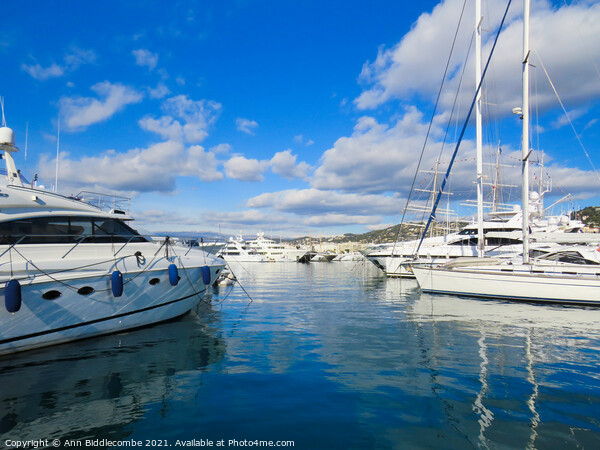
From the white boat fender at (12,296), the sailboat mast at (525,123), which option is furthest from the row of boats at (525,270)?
the white boat fender at (12,296)

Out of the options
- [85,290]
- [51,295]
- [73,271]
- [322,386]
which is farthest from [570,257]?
[51,295]

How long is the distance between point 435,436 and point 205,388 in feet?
12.9

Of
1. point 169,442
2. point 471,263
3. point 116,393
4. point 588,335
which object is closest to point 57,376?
point 116,393

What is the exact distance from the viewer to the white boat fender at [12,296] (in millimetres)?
7457

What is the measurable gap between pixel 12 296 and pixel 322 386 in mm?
6937

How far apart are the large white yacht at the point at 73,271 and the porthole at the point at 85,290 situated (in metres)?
0.03

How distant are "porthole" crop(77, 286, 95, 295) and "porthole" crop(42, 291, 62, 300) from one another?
0.46 m

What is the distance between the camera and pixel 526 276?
16.0 meters

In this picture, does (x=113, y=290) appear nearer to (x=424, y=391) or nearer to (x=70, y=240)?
(x=70, y=240)

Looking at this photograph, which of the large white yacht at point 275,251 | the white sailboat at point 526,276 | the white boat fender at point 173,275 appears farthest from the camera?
the large white yacht at point 275,251

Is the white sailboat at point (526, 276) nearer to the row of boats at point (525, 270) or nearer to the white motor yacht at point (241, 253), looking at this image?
the row of boats at point (525, 270)

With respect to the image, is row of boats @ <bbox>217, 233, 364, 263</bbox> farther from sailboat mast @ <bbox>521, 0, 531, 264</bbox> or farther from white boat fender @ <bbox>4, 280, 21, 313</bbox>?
white boat fender @ <bbox>4, 280, 21, 313</bbox>

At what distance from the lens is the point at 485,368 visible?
7137mm

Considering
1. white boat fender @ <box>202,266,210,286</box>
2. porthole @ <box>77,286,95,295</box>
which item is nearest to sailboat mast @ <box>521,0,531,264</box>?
white boat fender @ <box>202,266,210,286</box>
